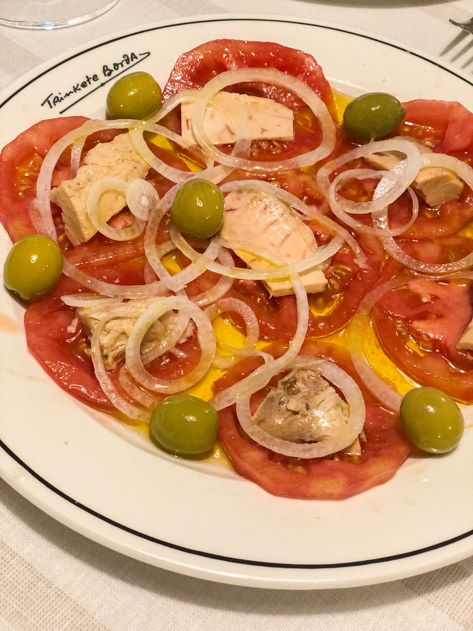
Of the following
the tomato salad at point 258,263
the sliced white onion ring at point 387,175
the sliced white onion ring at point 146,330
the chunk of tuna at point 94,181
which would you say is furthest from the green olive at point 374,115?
the sliced white onion ring at point 146,330

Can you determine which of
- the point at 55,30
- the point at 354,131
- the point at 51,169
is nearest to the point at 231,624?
the point at 51,169

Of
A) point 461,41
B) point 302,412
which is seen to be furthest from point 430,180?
point 461,41

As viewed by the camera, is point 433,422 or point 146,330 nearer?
point 433,422

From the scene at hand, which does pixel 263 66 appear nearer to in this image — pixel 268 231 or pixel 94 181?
pixel 268 231

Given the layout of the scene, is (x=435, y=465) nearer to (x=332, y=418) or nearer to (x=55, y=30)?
(x=332, y=418)

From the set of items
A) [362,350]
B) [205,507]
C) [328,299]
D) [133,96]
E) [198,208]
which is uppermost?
[133,96]

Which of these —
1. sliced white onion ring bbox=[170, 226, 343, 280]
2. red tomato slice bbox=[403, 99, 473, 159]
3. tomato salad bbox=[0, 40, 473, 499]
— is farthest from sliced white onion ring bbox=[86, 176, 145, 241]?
red tomato slice bbox=[403, 99, 473, 159]
